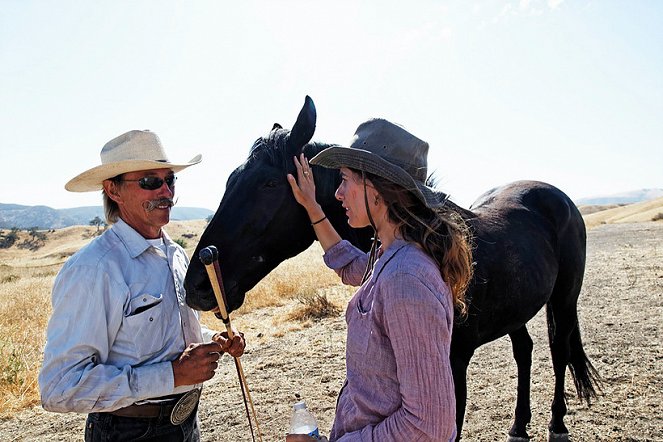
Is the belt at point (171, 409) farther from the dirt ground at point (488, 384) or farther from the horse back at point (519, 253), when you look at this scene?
the dirt ground at point (488, 384)

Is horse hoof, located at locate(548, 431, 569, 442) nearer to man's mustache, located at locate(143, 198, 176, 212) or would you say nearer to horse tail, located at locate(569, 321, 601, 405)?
horse tail, located at locate(569, 321, 601, 405)

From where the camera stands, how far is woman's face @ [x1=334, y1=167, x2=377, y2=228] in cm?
160

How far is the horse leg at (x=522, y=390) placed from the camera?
4051 millimetres

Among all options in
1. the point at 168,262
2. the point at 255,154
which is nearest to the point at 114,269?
the point at 168,262

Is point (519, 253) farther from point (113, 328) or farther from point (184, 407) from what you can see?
point (113, 328)

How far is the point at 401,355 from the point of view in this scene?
4.38 ft

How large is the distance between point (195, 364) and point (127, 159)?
3.47 feet

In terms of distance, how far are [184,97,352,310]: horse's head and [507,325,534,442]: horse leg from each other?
2.91 metres

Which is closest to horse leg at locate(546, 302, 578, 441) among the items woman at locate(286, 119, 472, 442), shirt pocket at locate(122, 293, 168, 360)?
woman at locate(286, 119, 472, 442)

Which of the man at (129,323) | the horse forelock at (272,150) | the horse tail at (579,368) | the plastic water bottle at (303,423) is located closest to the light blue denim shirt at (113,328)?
the man at (129,323)

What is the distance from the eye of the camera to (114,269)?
200 cm

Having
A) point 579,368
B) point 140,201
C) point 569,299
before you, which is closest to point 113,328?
point 140,201

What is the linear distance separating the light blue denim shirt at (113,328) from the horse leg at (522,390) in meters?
3.23

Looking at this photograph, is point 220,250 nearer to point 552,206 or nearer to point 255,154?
point 255,154
